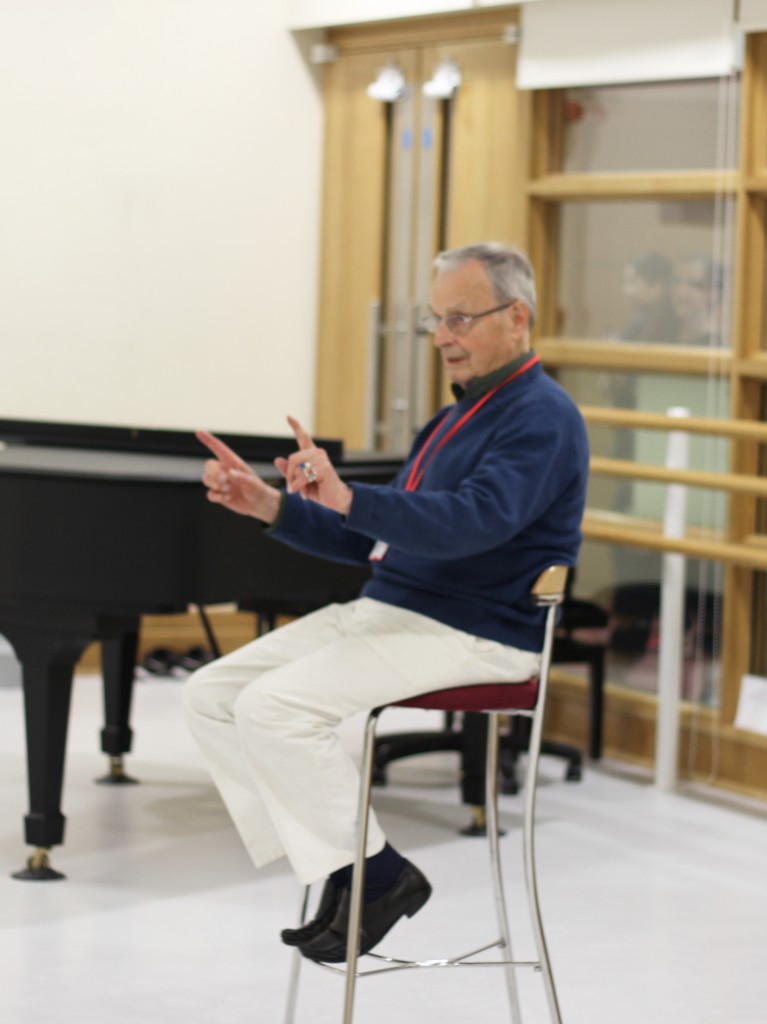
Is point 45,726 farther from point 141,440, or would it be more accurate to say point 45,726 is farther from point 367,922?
point 367,922

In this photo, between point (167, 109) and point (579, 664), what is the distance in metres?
2.49

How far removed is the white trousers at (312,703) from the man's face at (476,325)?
447mm

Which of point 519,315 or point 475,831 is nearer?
point 519,315

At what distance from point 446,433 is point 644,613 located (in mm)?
2318

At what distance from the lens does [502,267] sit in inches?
113

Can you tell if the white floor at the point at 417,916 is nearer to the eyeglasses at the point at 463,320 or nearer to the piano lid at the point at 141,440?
the piano lid at the point at 141,440

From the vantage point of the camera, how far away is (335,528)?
113 inches

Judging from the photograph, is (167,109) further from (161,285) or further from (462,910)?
(462,910)

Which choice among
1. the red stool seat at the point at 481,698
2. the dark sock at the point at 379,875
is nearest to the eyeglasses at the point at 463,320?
the red stool seat at the point at 481,698

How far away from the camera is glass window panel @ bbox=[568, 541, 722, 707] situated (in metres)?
4.80

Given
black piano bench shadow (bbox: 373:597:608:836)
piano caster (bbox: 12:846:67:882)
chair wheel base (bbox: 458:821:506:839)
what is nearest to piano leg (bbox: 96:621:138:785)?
black piano bench shadow (bbox: 373:597:608:836)

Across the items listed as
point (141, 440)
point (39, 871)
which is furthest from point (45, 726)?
point (141, 440)

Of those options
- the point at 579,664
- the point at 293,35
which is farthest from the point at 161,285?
the point at 579,664

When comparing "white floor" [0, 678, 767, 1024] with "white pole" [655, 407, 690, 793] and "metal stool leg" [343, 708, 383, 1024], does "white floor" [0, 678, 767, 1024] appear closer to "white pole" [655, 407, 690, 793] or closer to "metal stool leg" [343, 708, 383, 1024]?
"white pole" [655, 407, 690, 793]
